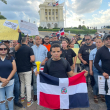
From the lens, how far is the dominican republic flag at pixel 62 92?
101 inches

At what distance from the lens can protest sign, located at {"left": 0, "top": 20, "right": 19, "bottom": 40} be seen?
143 inches

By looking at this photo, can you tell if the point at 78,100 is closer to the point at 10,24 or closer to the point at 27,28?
the point at 10,24

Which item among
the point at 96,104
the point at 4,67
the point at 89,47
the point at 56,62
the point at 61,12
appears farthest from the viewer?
the point at 61,12

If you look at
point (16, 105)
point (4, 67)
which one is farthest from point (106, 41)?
point (16, 105)

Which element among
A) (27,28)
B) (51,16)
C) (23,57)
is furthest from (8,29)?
(51,16)

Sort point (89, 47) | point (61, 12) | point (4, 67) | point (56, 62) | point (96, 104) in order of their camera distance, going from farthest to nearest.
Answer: point (61, 12)
point (89, 47)
point (96, 104)
point (4, 67)
point (56, 62)

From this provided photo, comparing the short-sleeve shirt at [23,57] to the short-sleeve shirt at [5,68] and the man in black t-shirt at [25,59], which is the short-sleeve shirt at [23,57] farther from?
the short-sleeve shirt at [5,68]

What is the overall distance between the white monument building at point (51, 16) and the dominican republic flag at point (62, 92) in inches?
2734

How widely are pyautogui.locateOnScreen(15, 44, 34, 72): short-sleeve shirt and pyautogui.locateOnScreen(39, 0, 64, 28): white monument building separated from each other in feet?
224

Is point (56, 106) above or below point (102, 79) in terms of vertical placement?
below

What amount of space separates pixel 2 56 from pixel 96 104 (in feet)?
10.4

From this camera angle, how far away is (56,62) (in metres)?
2.59

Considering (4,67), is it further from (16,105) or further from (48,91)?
(16,105)

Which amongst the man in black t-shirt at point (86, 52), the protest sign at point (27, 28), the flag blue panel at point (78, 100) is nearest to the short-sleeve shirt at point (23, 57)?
the protest sign at point (27, 28)
